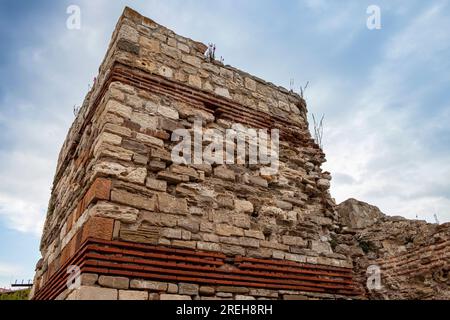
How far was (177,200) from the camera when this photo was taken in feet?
12.0

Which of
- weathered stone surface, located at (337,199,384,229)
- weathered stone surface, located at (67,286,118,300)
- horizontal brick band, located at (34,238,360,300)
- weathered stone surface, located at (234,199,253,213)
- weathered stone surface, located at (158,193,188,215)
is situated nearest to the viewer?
weathered stone surface, located at (67,286,118,300)

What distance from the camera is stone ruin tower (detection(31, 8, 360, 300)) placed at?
321 centimetres

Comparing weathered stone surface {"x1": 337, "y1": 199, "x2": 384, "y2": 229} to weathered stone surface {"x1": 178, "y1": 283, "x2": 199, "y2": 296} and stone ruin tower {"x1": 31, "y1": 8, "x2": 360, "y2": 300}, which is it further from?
weathered stone surface {"x1": 178, "y1": 283, "x2": 199, "y2": 296}

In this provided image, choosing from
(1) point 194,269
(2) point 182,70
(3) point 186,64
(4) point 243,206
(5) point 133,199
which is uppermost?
(3) point 186,64

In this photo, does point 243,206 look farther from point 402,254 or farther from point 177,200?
point 402,254

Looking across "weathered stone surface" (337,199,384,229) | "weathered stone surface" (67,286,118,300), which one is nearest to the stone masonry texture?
"weathered stone surface" (67,286,118,300)

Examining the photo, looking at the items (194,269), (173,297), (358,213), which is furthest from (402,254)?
(173,297)

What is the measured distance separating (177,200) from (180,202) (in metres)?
0.04

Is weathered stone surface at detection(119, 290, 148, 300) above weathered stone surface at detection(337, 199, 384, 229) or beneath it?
beneath

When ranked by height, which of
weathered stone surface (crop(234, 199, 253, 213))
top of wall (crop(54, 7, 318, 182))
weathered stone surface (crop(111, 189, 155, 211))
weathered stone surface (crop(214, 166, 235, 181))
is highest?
top of wall (crop(54, 7, 318, 182))

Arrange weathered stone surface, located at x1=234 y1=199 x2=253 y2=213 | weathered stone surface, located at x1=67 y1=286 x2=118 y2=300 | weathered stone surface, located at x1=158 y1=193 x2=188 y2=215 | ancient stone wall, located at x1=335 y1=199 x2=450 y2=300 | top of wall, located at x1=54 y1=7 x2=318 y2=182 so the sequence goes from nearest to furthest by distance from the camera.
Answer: weathered stone surface, located at x1=67 y1=286 x2=118 y2=300 → weathered stone surface, located at x1=158 y1=193 x2=188 y2=215 → weathered stone surface, located at x1=234 y1=199 x2=253 y2=213 → top of wall, located at x1=54 y1=7 x2=318 y2=182 → ancient stone wall, located at x1=335 y1=199 x2=450 y2=300

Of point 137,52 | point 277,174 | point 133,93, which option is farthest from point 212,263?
point 137,52

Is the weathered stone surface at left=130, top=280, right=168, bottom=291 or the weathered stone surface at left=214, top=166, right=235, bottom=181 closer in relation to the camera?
the weathered stone surface at left=130, top=280, right=168, bottom=291

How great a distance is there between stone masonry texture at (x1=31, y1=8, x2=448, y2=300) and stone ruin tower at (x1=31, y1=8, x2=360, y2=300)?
0.04 ft
